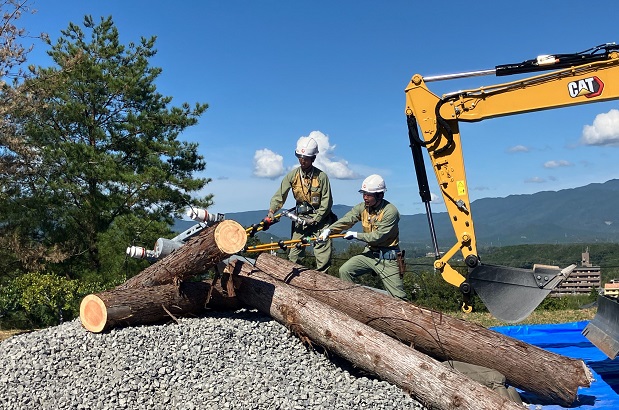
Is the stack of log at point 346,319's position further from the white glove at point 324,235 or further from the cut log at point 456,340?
the white glove at point 324,235

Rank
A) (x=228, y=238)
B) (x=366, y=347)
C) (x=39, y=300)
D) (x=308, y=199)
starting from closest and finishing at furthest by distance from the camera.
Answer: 1. (x=366, y=347)
2. (x=228, y=238)
3. (x=308, y=199)
4. (x=39, y=300)

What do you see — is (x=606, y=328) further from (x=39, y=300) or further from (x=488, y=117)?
(x=39, y=300)

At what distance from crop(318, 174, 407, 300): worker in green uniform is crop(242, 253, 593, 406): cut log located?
2.30 feet

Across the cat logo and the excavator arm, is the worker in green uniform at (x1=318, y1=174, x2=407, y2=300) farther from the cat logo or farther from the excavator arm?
the cat logo

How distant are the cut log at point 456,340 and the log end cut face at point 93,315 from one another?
1.53 meters

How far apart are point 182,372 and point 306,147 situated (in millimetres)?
3474

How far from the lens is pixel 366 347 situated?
19.5 ft

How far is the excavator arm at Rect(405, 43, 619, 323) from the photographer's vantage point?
7.19 metres

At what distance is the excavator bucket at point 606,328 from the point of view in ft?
23.2

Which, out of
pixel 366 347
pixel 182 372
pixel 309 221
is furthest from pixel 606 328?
pixel 182 372

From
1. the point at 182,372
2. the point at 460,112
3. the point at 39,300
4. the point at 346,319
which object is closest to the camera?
the point at 182,372

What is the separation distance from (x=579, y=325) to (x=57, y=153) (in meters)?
10.9

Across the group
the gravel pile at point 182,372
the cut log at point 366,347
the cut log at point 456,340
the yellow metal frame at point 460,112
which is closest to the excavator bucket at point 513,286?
the yellow metal frame at point 460,112

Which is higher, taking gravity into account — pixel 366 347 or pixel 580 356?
pixel 366 347
